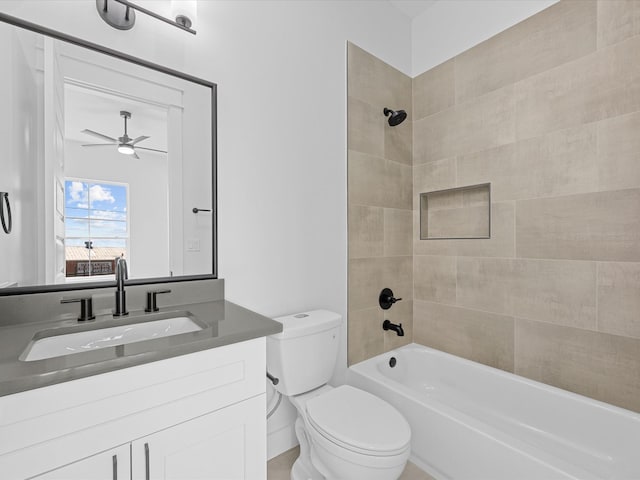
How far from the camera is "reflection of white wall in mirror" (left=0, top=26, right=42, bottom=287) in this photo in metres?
1.00

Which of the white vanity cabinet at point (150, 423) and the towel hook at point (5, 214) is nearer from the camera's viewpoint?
the white vanity cabinet at point (150, 423)

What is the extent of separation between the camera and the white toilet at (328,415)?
1.11 metres

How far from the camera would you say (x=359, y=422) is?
4.06ft

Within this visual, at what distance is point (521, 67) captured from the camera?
174 centimetres

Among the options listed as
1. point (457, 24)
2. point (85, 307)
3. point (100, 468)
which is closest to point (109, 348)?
point (100, 468)

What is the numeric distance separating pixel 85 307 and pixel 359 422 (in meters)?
1.09

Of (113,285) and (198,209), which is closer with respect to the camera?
(113,285)

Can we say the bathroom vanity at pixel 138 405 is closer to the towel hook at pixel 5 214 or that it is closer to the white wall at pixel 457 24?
the towel hook at pixel 5 214

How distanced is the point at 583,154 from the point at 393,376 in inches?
63.6

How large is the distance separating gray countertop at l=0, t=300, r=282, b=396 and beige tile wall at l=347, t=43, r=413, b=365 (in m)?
1.01

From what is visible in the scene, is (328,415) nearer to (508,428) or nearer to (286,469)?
(286,469)

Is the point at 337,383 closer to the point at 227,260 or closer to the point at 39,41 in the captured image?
the point at 227,260

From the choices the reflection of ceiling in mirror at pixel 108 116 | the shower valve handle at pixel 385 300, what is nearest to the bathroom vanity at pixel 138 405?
the reflection of ceiling in mirror at pixel 108 116

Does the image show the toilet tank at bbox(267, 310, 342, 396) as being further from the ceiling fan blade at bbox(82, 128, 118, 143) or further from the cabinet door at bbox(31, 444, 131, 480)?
the ceiling fan blade at bbox(82, 128, 118, 143)
